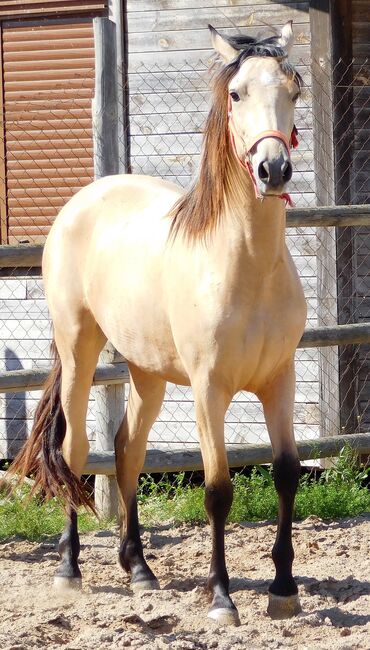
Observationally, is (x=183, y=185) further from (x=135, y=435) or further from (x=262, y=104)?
(x=262, y=104)

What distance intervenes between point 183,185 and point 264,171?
4.01 metres

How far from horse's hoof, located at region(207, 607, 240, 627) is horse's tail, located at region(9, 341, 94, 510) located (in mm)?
1075

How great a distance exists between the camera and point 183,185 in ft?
23.6

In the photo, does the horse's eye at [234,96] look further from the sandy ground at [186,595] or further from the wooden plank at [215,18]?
the wooden plank at [215,18]

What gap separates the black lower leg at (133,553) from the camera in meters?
4.25

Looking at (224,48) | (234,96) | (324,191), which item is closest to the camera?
(234,96)

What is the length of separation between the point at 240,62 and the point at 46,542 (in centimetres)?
265

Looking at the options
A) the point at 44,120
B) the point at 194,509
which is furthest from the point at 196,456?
→ the point at 44,120

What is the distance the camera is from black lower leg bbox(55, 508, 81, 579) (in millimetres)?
4258

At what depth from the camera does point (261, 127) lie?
10.8 feet

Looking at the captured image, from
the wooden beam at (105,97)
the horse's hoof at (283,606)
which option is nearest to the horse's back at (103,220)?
the wooden beam at (105,97)

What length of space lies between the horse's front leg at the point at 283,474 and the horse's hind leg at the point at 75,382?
3.32 feet

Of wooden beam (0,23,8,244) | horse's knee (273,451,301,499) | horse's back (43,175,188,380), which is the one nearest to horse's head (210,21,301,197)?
horse's back (43,175,188,380)

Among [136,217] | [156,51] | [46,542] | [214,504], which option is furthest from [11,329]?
[214,504]
